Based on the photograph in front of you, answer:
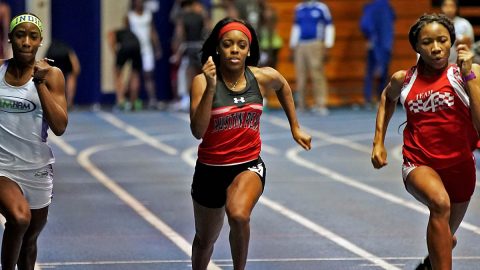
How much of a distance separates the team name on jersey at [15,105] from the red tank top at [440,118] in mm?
2431

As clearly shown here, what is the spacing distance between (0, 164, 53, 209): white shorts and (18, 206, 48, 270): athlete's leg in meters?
0.06

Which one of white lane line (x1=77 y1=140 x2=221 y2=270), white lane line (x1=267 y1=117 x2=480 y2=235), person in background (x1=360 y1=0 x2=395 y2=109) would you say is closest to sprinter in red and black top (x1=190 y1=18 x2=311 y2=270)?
white lane line (x1=77 y1=140 x2=221 y2=270)

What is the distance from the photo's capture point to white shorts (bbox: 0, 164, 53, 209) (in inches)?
332

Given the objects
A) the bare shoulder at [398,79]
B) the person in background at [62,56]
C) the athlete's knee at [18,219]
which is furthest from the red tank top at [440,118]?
the person in background at [62,56]

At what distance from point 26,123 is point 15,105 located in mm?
132

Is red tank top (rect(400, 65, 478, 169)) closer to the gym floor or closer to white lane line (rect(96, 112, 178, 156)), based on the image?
the gym floor

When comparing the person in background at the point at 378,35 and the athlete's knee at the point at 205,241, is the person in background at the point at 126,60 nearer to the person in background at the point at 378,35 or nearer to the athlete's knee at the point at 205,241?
the person in background at the point at 378,35

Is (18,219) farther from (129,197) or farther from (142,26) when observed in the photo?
(142,26)

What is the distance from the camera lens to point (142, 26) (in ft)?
87.5

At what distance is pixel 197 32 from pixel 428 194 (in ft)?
58.7

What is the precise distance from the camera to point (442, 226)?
27.5 ft

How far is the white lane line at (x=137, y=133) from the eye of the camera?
19797 mm

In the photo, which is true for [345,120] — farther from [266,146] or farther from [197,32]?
[266,146]

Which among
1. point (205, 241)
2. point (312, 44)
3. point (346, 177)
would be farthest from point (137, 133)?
point (205, 241)
